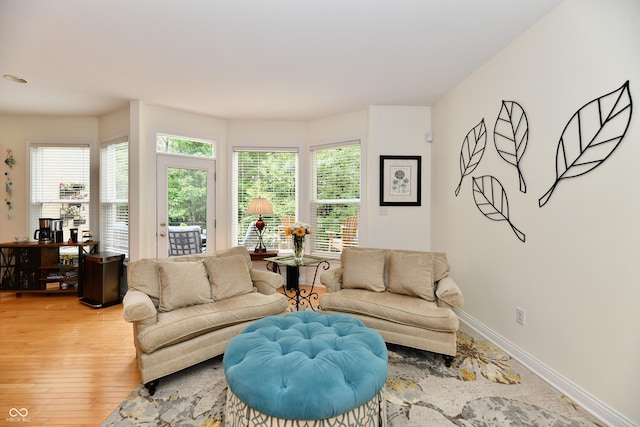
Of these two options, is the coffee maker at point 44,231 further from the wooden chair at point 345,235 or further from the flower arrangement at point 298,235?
the wooden chair at point 345,235

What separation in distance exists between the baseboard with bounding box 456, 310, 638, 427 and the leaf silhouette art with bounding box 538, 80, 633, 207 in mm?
1290

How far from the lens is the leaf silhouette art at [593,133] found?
1780 millimetres

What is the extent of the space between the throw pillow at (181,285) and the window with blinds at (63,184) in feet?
10.6

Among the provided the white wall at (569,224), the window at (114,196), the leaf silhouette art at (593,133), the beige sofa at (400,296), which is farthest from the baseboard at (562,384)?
the window at (114,196)

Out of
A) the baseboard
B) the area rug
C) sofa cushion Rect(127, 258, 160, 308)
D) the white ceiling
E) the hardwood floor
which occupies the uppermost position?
the white ceiling

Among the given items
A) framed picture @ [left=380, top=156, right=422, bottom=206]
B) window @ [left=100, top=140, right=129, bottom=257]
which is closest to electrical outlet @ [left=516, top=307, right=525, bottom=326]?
framed picture @ [left=380, top=156, right=422, bottom=206]

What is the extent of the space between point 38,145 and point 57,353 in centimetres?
364

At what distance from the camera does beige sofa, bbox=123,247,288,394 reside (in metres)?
Answer: 2.12

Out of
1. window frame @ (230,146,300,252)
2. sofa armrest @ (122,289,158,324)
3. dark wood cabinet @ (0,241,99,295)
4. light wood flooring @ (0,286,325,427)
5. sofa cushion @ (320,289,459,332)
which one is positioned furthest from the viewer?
window frame @ (230,146,300,252)

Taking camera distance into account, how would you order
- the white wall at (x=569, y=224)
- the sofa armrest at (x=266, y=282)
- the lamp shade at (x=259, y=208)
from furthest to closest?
the lamp shade at (x=259, y=208) < the sofa armrest at (x=266, y=282) < the white wall at (x=569, y=224)

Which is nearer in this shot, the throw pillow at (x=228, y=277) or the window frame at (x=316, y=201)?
the throw pillow at (x=228, y=277)

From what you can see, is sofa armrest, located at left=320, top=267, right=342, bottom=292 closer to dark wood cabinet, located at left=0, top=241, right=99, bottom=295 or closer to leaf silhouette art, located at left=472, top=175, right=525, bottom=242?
leaf silhouette art, located at left=472, top=175, right=525, bottom=242

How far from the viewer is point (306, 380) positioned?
4.64ft

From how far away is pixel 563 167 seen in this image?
2.15 metres
